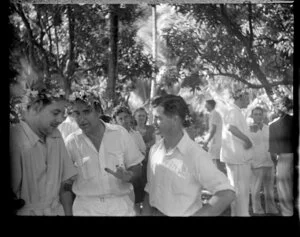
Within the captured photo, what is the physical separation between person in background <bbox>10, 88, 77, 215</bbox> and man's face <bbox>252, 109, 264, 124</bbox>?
2026 millimetres

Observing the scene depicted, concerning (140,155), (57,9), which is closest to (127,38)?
(57,9)

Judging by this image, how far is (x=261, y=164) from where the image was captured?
5.26 metres

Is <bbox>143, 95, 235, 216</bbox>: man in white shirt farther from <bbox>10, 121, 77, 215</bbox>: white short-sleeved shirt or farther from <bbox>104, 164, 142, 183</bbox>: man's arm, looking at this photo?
<bbox>10, 121, 77, 215</bbox>: white short-sleeved shirt

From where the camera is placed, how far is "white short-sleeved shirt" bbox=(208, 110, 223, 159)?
4676mm

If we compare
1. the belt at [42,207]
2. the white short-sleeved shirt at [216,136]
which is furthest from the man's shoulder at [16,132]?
the white short-sleeved shirt at [216,136]

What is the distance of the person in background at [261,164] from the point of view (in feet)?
16.2

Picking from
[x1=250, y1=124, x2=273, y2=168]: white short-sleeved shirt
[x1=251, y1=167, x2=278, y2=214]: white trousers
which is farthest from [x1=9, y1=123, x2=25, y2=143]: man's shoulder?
[x1=250, y1=124, x2=273, y2=168]: white short-sleeved shirt

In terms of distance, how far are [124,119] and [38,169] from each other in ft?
4.69

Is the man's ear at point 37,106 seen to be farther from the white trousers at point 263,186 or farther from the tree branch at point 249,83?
the white trousers at point 263,186

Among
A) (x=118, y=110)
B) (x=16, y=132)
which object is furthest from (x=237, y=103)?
(x=16, y=132)

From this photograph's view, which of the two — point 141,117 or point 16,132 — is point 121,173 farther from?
point 141,117
